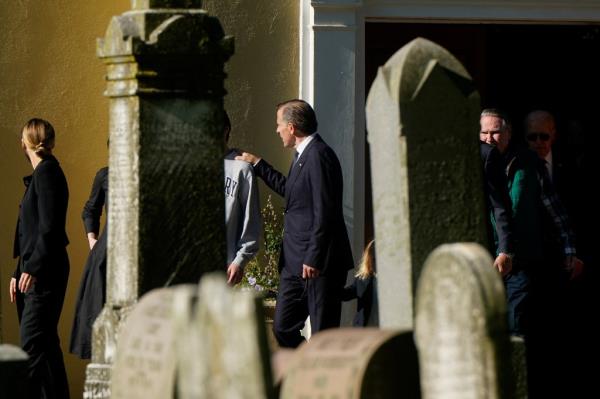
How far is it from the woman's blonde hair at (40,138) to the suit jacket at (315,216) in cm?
146

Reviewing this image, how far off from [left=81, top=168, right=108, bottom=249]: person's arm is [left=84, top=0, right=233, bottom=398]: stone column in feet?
9.16

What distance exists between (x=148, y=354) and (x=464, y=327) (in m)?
1.29

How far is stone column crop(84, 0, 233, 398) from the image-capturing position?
8281mm

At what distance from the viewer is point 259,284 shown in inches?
473

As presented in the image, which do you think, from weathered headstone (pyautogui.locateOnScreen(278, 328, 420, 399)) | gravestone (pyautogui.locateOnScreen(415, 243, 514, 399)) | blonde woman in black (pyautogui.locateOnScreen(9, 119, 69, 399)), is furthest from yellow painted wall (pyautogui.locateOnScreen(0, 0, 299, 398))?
gravestone (pyautogui.locateOnScreen(415, 243, 514, 399))

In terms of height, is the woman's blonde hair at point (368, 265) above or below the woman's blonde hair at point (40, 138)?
below

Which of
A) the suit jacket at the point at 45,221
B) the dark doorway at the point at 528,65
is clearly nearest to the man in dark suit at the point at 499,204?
the dark doorway at the point at 528,65

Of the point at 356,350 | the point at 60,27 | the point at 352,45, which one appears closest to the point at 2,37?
the point at 60,27

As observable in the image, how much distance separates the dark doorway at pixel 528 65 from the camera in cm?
1292

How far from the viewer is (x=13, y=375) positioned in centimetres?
784

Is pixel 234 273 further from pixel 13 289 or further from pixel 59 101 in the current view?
pixel 59 101

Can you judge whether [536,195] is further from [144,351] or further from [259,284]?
[144,351]

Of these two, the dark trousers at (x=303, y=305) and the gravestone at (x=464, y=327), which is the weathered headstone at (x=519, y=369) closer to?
the gravestone at (x=464, y=327)

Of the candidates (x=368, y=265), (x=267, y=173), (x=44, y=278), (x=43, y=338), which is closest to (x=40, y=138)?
(x=44, y=278)
